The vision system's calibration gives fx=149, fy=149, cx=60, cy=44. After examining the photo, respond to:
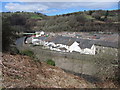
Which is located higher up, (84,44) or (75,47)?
(84,44)

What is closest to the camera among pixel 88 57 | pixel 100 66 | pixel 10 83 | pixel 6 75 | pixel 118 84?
pixel 10 83

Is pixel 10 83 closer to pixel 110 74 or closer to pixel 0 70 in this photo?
pixel 0 70

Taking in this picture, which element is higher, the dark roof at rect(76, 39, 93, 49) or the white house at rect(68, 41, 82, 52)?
the dark roof at rect(76, 39, 93, 49)

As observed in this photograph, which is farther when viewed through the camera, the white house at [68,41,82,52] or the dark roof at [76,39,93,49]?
the white house at [68,41,82,52]

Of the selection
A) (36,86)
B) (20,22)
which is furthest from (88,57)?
(20,22)

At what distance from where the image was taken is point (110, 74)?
771 cm

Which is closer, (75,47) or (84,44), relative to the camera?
(84,44)

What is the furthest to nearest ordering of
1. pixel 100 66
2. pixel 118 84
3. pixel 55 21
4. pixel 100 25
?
pixel 55 21 < pixel 100 25 < pixel 100 66 < pixel 118 84

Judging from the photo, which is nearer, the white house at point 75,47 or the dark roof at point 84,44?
A: the dark roof at point 84,44

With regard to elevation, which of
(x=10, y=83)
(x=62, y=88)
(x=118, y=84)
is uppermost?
(x=10, y=83)

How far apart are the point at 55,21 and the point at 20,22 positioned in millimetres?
15885

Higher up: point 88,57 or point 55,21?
point 55,21

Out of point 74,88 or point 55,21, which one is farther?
point 55,21

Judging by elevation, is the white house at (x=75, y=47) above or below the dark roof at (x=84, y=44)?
below
